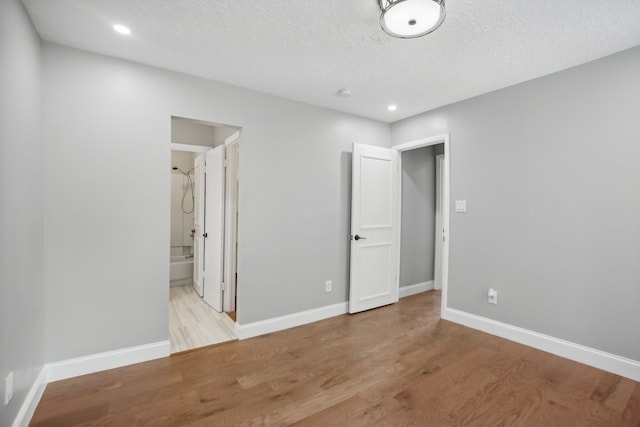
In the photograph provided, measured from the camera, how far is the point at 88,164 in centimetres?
224

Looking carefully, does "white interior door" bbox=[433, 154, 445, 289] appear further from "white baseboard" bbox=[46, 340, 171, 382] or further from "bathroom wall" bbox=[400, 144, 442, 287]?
"white baseboard" bbox=[46, 340, 171, 382]

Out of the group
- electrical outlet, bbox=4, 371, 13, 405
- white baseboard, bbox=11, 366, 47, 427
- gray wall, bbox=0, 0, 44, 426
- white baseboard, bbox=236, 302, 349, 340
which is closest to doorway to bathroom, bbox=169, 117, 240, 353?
white baseboard, bbox=236, 302, 349, 340

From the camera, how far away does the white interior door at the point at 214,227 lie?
3555 millimetres

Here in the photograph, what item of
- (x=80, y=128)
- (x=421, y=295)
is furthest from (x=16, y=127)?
(x=421, y=295)

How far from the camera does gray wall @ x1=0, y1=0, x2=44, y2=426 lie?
4.85ft

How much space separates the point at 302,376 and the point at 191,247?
13.7 ft

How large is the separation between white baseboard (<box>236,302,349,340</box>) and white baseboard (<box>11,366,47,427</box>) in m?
1.42

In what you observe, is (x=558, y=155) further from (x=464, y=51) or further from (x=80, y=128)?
(x=80, y=128)

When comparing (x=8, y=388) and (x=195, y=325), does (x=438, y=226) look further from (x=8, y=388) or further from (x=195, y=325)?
(x=8, y=388)

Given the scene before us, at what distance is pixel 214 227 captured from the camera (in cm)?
373

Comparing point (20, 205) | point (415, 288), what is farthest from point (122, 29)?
point (415, 288)

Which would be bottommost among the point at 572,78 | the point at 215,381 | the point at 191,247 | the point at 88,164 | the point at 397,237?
the point at 215,381

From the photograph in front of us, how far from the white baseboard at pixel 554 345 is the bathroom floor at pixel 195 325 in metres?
2.54

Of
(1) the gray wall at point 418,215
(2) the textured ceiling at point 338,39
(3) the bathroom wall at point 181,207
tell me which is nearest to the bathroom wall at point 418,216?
(1) the gray wall at point 418,215
